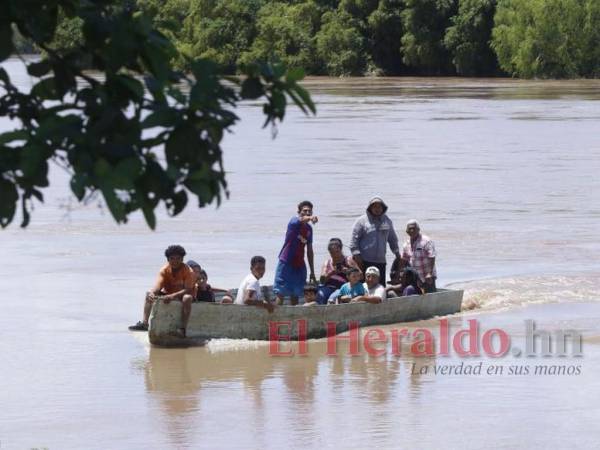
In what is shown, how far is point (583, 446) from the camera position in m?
10.2

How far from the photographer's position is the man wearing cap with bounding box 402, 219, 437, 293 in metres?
14.2

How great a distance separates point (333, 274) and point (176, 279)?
68.6 inches

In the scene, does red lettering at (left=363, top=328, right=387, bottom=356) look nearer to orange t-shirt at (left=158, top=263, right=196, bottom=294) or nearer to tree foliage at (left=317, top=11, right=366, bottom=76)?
orange t-shirt at (left=158, top=263, right=196, bottom=294)

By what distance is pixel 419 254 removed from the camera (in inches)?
563

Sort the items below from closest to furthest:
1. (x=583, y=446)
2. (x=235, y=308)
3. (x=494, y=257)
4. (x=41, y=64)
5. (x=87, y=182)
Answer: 1. (x=87, y=182)
2. (x=41, y=64)
3. (x=583, y=446)
4. (x=235, y=308)
5. (x=494, y=257)

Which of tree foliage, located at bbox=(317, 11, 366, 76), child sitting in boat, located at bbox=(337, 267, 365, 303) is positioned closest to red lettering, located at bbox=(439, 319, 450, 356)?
child sitting in boat, located at bbox=(337, 267, 365, 303)

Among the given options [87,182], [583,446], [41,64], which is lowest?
[583,446]

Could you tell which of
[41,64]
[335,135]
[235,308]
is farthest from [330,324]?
[335,135]

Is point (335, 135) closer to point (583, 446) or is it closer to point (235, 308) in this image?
point (235, 308)

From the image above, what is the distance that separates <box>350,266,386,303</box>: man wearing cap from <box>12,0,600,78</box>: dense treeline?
2419 inches

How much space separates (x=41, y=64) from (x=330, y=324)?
9.00m

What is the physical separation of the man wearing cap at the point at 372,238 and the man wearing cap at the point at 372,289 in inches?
8.3

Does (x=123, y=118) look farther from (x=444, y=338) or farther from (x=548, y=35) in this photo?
(x=548, y=35)

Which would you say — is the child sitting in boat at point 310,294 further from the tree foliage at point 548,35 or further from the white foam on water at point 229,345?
the tree foliage at point 548,35
